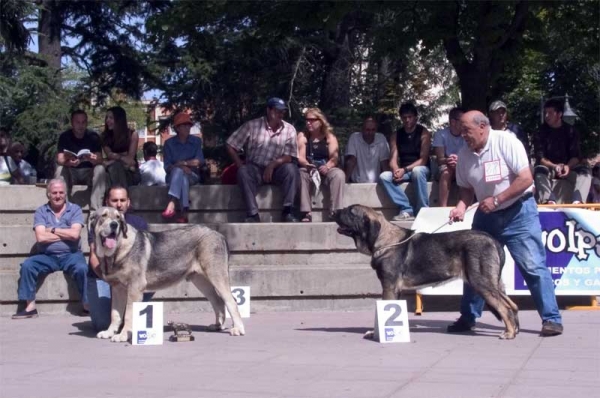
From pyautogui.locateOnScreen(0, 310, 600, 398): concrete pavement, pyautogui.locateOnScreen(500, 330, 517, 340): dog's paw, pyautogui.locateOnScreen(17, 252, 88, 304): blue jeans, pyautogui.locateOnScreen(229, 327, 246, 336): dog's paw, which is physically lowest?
pyautogui.locateOnScreen(0, 310, 600, 398): concrete pavement

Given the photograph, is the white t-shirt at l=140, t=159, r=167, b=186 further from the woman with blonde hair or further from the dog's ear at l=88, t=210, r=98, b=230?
the dog's ear at l=88, t=210, r=98, b=230

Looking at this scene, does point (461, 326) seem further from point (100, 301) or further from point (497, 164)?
point (100, 301)

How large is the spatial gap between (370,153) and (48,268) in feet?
15.8

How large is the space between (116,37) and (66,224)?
19312mm

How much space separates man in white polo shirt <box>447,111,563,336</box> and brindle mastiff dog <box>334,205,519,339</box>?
0.68 feet

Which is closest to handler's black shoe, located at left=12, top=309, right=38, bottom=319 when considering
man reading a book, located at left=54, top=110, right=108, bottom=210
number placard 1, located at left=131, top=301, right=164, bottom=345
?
man reading a book, located at left=54, top=110, right=108, bottom=210

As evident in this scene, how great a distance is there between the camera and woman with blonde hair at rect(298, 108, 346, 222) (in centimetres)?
1313

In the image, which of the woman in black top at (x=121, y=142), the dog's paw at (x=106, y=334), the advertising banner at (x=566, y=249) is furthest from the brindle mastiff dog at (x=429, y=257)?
the woman in black top at (x=121, y=142)

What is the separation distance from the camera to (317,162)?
45.4ft

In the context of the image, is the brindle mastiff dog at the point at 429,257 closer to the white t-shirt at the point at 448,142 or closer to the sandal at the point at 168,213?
the sandal at the point at 168,213

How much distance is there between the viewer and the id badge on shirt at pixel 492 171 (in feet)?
30.6

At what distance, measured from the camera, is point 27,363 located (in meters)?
8.52

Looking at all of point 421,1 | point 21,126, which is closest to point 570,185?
point 421,1

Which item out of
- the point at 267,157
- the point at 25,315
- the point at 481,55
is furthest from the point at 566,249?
the point at 25,315
